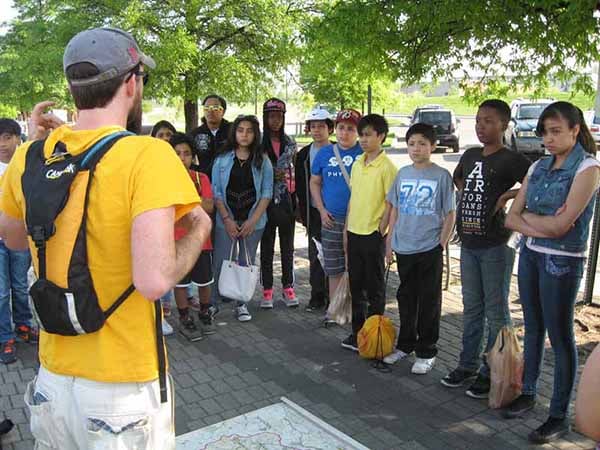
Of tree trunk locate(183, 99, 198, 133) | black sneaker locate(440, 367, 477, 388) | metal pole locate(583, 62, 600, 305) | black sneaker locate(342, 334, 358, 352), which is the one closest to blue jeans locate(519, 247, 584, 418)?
black sneaker locate(440, 367, 477, 388)

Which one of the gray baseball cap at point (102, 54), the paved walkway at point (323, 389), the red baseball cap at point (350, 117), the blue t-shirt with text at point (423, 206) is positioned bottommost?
the paved walkway at point (323, 389)

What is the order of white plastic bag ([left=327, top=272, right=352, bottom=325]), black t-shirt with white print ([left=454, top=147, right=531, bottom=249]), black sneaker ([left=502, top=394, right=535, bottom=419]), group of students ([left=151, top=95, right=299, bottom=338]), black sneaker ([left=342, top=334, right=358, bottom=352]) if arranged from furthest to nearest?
group of students ([left=151, top=95, right=299, bottom=338])
white plastic bag ([left=327, top=272, right=352, bottom=325])
black sneaker ([left=342, top=334, right=358, bottom=352])
black t-shirt with white print ([left=454, top=147, right=531, bottom=249])
black sneaker ([left=502, top=394, right=535, bottom=419])

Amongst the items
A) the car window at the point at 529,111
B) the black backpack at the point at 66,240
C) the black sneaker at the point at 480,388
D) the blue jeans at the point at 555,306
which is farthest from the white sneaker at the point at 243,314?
the car window at the point at 529,111

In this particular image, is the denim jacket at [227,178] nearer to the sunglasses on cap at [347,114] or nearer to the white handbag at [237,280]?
the white handbag at [237,280]

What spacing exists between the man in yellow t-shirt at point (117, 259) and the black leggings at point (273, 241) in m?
4.02

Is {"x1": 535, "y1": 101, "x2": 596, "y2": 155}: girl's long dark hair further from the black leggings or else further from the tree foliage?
the black leggings

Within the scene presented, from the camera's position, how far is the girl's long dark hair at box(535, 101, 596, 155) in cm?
337

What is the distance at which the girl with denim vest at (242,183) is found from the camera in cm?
550

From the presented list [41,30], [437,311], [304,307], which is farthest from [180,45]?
[437,311]

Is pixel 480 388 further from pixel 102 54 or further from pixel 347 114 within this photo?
pixel 102 54

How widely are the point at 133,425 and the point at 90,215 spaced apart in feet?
2.12

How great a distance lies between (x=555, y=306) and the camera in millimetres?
3408

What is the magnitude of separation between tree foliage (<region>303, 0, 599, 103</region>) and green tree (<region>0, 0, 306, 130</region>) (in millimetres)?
4654

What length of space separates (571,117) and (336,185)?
88.6 inches
